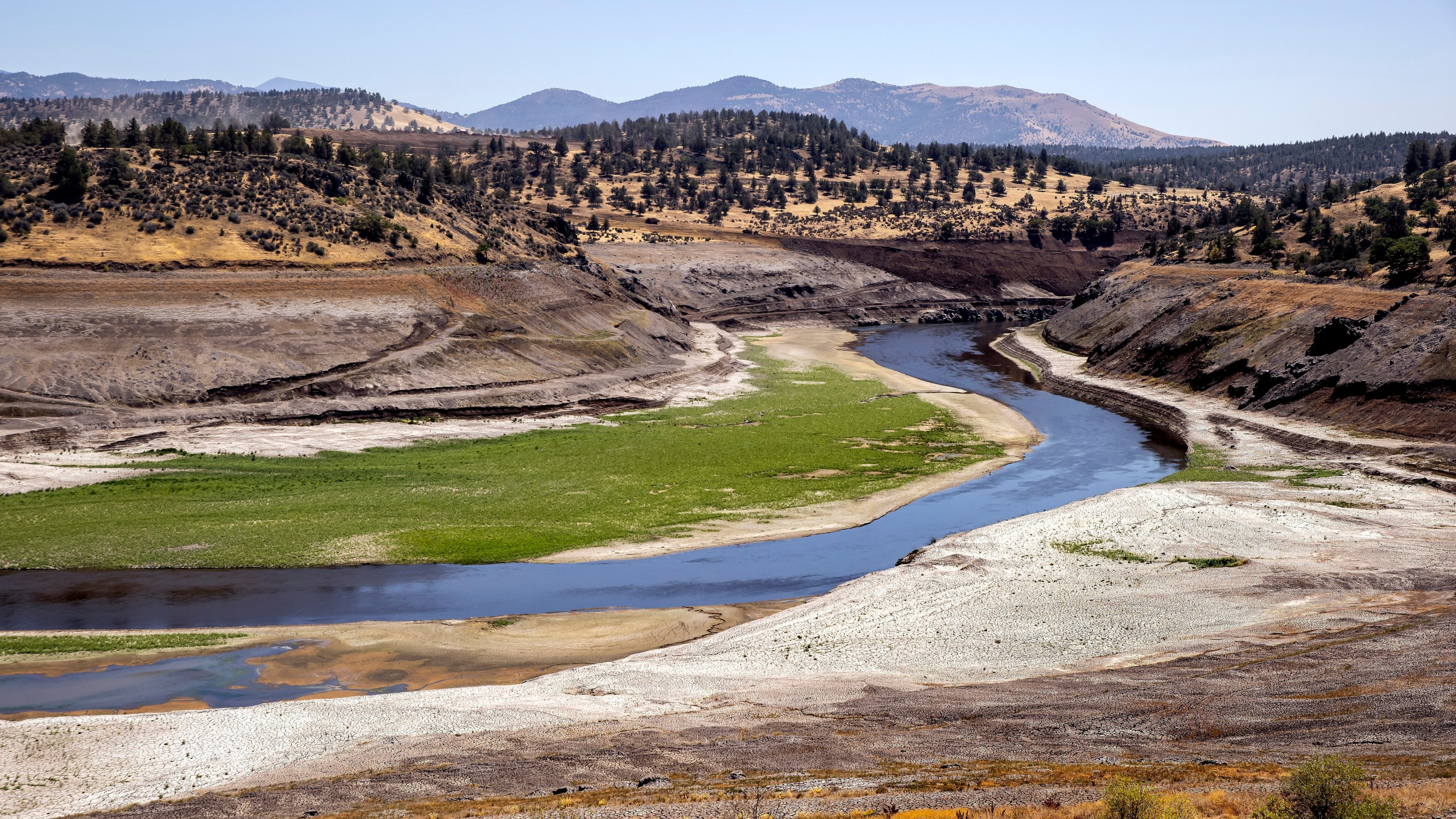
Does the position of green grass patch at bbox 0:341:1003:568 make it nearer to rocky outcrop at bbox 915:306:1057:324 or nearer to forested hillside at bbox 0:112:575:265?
forested hillside at bbox 0:112:575:265

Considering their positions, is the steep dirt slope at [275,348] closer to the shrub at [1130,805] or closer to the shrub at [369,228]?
the shrub at [369,228]

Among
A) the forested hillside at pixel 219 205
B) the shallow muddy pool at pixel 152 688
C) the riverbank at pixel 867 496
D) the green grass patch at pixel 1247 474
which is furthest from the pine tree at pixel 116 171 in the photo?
the green grass patch at pixel 1247 474

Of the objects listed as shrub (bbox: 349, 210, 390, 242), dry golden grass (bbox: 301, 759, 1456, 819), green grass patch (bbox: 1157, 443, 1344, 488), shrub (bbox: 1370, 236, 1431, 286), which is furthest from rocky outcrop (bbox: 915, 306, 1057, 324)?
dry golden grass (bbox: 301, 759, 1456, 819)

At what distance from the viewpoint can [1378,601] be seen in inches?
1080

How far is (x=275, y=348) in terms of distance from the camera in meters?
61.7

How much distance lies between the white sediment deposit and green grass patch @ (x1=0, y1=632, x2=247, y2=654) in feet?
18.9

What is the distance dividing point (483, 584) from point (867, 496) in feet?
61.1

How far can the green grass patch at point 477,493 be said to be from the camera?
36.2 m

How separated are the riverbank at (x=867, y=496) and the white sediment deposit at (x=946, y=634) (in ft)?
21.5

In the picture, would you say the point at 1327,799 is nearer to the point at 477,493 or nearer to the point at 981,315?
the point at 477,493

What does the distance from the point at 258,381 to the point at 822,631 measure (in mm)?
43997

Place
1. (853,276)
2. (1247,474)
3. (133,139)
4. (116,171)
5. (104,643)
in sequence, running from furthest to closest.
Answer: (853,276)
(133,139)
(116,171)
(1247,474)
(104,643)

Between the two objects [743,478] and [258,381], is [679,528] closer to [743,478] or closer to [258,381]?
[743,478]

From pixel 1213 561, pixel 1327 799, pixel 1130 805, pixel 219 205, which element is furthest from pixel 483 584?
pixel 219 205
